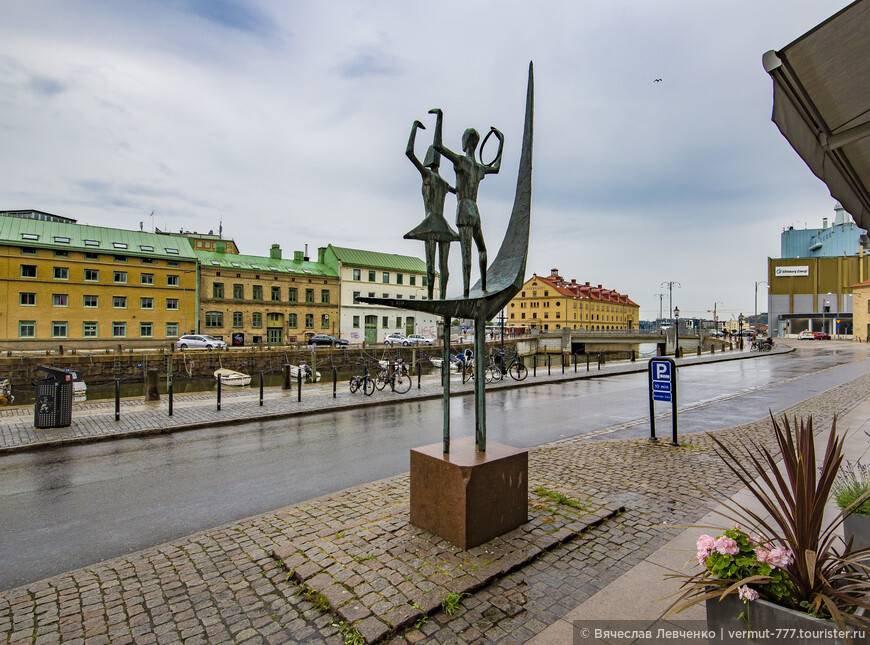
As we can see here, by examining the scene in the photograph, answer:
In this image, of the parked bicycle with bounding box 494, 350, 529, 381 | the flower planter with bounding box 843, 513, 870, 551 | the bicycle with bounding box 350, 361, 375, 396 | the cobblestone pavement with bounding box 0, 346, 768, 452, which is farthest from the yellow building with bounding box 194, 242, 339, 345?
the flower planter with bounding box 843, 513, 870, 551

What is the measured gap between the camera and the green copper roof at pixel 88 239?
40781 mm

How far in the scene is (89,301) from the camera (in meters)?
43.1

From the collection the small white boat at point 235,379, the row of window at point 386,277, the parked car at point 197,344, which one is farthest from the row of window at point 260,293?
the small white boat at point 235,379

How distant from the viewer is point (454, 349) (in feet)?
140

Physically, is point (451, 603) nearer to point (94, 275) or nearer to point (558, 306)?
point (94, 275)

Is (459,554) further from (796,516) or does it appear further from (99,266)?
(99,266)

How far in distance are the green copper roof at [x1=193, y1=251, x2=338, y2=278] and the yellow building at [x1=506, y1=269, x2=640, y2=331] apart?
5003 cm

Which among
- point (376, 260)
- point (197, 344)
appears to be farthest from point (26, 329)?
point (376, 260)

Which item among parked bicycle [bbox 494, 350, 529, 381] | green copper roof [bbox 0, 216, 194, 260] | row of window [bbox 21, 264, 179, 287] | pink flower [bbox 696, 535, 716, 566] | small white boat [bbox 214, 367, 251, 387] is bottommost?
small white boat [bbox 214, 367, 251, 387]

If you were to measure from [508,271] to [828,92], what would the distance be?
319 cm

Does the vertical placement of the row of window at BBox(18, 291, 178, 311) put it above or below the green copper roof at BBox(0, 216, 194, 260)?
below

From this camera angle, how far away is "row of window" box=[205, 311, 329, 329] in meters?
49.4

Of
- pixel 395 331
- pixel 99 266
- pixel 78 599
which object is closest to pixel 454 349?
pixel 395 331

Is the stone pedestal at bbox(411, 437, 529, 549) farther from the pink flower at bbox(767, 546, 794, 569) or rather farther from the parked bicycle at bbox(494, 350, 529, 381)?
the parked bicycle at bbox(494, 350, 529, 381)
